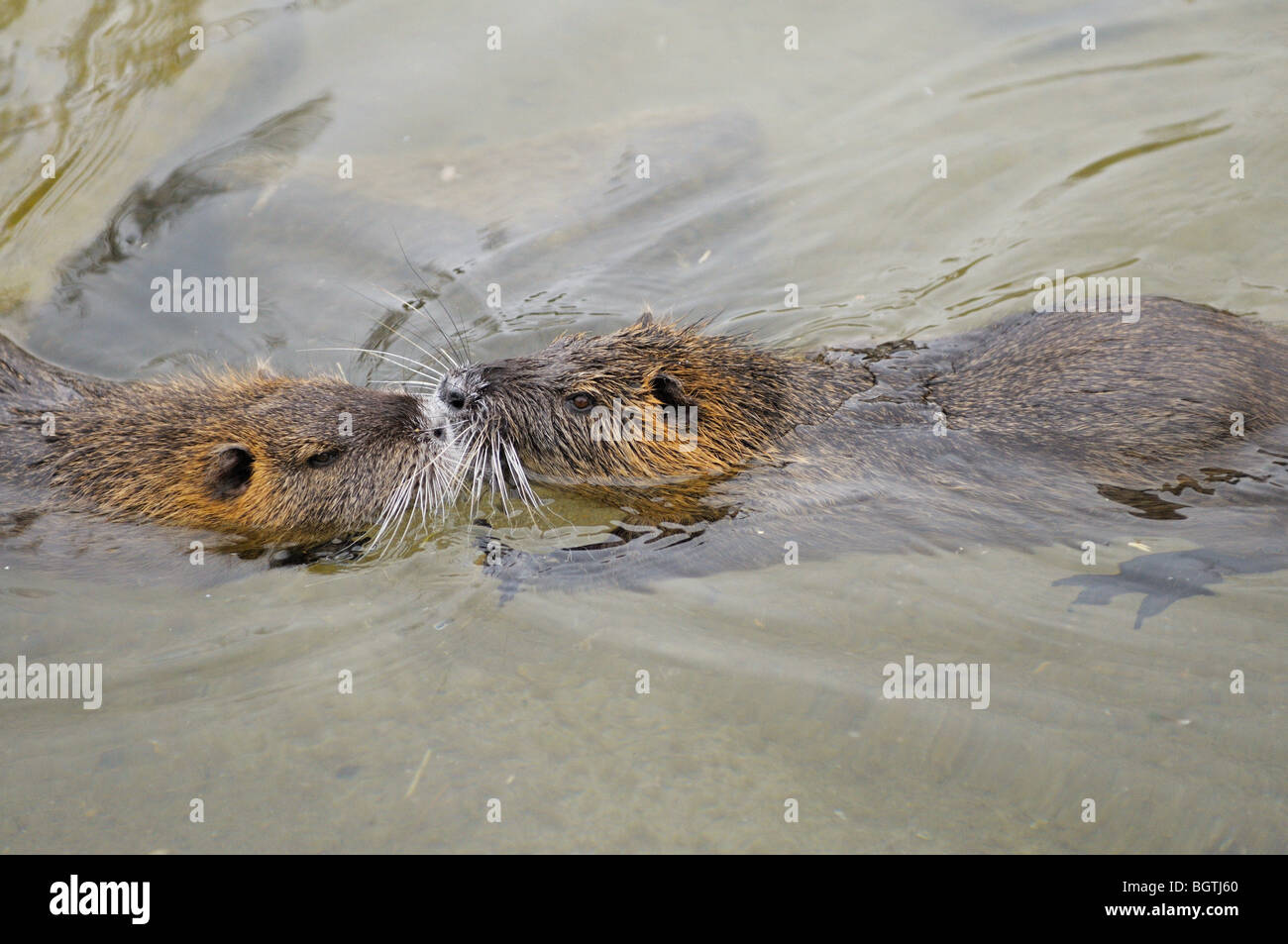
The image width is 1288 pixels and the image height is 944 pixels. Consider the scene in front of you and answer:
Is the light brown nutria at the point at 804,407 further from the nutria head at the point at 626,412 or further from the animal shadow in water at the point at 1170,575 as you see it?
the animal shadow in water at the point at 1170,575

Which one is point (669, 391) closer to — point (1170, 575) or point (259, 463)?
point (259, 463)

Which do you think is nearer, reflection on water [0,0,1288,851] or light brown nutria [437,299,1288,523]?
reflection on water [0,0,1288,851]

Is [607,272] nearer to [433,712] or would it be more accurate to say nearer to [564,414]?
[564,414]

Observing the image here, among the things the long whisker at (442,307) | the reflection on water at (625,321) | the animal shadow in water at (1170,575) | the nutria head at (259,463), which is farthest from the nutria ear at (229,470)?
the animal shadow in water at (1170,575)

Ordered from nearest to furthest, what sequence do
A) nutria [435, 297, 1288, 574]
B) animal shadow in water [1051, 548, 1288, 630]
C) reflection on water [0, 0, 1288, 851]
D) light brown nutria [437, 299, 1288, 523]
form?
reflection on water [0, 0, 1288, 851] < animal shadow in water [1051, 548, 1288, 630] < nutria [435, 297, 1288, 574] < light brown nutria [437, 299, 1288, 523]

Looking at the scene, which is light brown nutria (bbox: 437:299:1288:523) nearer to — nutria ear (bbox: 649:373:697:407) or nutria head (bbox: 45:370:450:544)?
nutria ear (bbox: 649:373:697:407)

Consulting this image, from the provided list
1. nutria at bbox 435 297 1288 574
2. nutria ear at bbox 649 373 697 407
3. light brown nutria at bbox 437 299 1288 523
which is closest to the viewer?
nutria at bbox 435 297 1288 574

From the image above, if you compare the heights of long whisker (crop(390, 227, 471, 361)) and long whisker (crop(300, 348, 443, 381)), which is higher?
long whisker (crop(390, 227, 471, 361))

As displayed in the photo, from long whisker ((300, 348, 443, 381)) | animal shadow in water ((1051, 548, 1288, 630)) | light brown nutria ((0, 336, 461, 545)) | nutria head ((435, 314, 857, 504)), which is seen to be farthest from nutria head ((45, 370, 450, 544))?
animal shadow in water ((1051, 548, 1288, 630))
